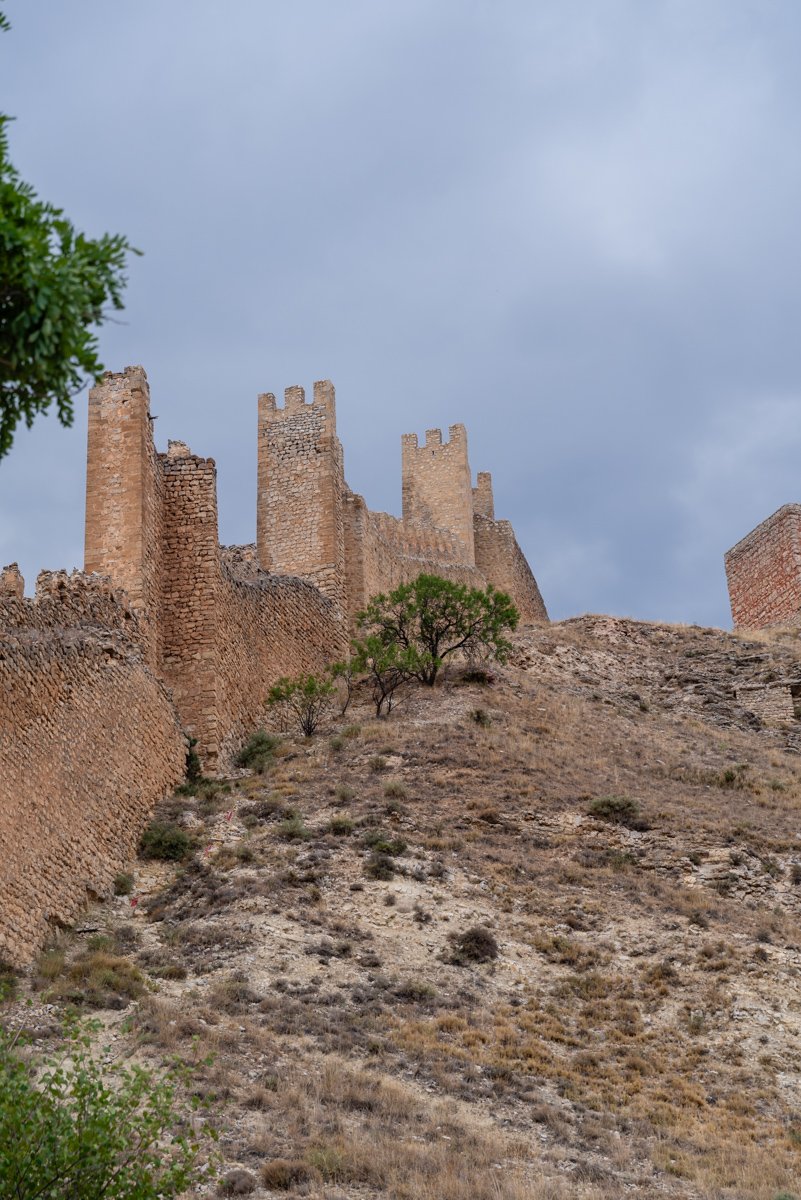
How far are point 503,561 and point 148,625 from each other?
22134 millimetres

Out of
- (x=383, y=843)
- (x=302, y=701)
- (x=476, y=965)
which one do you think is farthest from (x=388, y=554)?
(x=476, y=965)

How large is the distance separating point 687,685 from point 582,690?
351 centimetres

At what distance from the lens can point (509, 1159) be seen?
1252 cm

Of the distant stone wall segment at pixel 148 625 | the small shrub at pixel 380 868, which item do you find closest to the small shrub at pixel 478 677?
the distant stone wall segment at pixel 148 625

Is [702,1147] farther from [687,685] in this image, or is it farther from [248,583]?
[687,685]

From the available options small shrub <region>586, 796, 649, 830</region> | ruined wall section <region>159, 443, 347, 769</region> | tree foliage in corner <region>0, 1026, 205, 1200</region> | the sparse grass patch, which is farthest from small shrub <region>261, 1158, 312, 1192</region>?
ruined wall section <region>159, 443, 347, 769</region>

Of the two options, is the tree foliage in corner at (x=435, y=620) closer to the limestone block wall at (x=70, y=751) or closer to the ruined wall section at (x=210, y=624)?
the ruined wall section at (x=210, y=624)

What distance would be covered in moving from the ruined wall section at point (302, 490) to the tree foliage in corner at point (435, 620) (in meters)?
2.71

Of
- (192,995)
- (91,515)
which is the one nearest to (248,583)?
(91,515)

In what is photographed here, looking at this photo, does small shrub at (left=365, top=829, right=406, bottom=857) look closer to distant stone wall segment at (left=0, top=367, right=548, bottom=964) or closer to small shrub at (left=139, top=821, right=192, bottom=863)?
small shrub at (left=139, top=821, right=192, bottom=863)

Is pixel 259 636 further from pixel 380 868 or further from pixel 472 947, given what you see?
pixel 472 947

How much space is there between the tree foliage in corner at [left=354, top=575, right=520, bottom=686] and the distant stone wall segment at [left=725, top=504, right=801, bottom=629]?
13.2 meters

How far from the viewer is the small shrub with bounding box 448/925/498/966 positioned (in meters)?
17.2

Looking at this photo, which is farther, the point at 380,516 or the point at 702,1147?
the point at 380,516
